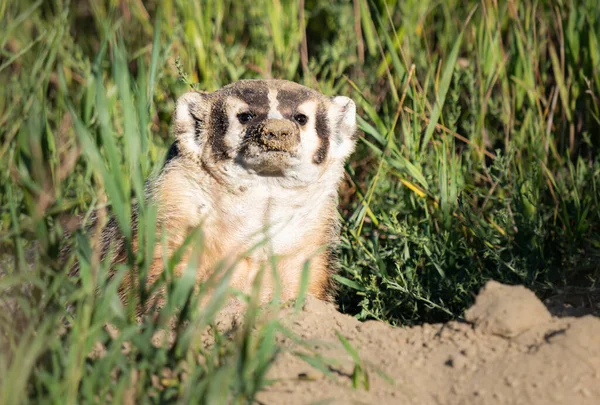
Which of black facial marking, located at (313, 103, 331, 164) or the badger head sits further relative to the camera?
black facial marking, located at (313, 103, 331, 164)

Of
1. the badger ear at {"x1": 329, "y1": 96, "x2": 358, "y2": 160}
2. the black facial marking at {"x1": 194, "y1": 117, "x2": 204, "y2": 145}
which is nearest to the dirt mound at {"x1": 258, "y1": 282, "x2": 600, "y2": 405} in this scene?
the black facial marking at {"x1": 194, "y1": 117, "x2": 204, "y2": 145}

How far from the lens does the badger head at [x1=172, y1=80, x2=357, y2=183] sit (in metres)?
3.26

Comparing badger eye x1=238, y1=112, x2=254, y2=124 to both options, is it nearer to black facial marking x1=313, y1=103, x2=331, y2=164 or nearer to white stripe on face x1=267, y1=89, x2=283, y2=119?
white stripe on face x1=267, y1=89, x2=283, y2=119

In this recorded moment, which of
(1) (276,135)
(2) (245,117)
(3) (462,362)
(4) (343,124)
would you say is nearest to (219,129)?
(2) (245,117)

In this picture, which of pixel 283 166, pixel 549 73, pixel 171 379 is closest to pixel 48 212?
pixel 283 166

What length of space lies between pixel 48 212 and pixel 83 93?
3.76ft

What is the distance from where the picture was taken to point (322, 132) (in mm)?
3631

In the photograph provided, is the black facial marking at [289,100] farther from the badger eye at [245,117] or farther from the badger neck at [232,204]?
the badger neck at [232,204]

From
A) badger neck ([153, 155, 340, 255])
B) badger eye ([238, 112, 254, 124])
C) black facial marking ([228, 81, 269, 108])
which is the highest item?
black facial marking ([228, 81, 269, 108])

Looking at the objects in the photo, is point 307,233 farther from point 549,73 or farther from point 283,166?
point 549,73

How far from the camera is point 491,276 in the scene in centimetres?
350

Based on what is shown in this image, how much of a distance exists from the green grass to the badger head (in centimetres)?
21

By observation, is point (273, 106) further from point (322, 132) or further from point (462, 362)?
point (462, 362)

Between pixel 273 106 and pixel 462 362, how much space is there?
1434 millimetres
